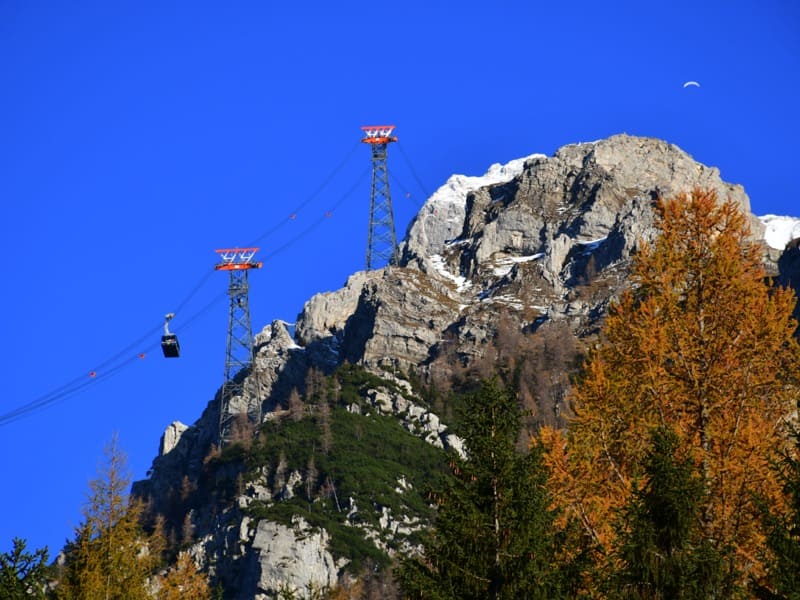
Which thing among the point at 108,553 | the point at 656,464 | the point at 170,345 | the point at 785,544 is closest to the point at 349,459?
the point at 170,345

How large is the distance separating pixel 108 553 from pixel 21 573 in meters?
4.37

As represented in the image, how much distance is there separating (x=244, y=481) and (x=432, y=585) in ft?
454

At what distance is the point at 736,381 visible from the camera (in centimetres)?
2408

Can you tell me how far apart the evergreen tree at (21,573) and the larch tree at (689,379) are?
1217 centimetres

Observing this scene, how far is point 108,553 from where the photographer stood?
31.8 metres

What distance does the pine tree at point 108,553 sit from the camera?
30844mm

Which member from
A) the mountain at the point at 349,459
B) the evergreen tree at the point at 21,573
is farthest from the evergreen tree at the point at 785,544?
the mountain at the point at 349,459

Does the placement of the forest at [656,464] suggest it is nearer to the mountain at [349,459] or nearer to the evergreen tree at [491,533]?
the evergreen tree at [491,533]

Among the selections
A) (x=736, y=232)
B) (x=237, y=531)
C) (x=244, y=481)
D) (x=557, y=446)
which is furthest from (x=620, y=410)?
(x=244, y=481)

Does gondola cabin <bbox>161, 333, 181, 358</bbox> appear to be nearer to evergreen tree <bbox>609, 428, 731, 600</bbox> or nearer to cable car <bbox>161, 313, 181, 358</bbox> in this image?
cable car <bbox>161, 313, 181, 358</bbox>

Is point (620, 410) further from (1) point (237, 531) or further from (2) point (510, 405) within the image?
(1) point (237, 531)

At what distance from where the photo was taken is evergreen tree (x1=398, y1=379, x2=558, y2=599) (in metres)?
22.6

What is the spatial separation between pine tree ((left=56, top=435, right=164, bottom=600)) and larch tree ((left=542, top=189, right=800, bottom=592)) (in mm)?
12868

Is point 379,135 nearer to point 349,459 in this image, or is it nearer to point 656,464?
point 349,459
